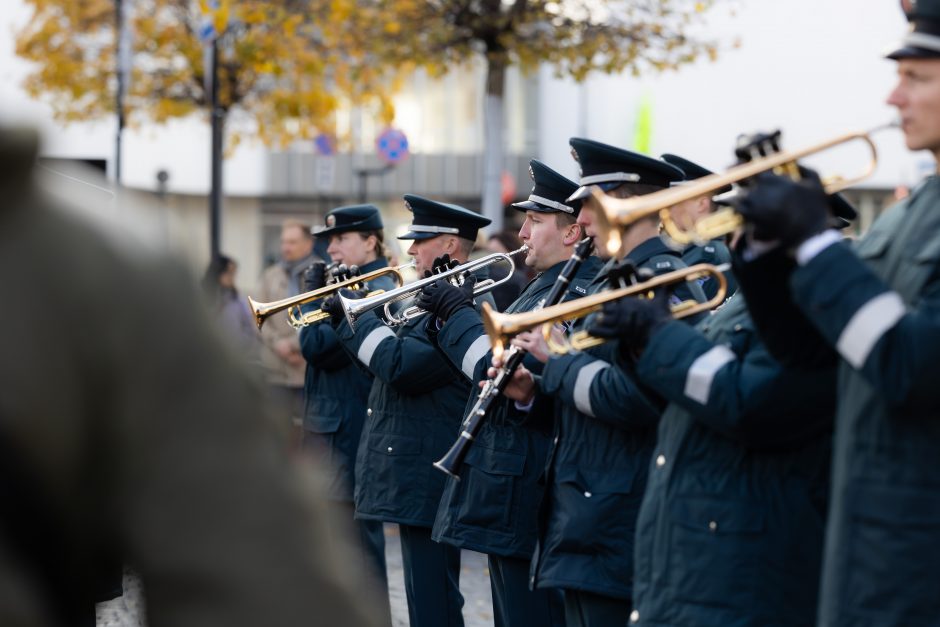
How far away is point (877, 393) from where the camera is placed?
3047 mm

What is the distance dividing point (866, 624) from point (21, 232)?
218 centimetres

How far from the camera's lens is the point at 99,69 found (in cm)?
2358

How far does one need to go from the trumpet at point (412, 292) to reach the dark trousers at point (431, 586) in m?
0.99

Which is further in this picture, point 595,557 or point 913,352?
point 595,557

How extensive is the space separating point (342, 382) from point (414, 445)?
4.29 feet

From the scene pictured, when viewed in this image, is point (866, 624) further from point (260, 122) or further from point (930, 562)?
point (260, 122)

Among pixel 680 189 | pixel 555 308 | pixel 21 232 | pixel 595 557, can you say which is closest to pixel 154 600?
pixel 21 232

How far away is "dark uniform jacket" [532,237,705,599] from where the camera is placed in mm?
4789

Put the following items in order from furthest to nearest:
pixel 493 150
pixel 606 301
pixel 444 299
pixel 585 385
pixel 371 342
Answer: pixel 493 150
pixel 371 342
pixel 444 299
pixel 585 385
pixel 606 301

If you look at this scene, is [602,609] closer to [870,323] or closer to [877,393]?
[877,393]

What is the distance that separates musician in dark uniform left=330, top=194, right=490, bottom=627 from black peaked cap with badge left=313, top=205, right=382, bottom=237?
1026 mm

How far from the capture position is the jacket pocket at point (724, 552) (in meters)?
3.71

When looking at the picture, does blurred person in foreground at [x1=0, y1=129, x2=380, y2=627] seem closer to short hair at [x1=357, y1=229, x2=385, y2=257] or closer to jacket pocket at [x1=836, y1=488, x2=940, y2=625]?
jacket pocket at [x1=836, y1=488, x2=940, y2=625]

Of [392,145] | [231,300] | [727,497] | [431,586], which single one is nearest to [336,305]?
[431,586]
